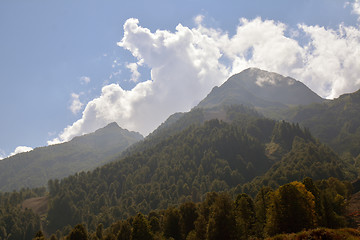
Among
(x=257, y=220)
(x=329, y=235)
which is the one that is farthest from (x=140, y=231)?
(x=329, y=235)

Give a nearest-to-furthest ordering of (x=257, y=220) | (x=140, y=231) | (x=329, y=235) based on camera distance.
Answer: (x=329, y=235) → (x=140, y=231) → (x=257, y=220)

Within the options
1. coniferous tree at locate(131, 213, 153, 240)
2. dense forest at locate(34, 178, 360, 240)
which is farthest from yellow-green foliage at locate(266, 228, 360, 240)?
coniferous tree at locate(131, 213, 153, 240)

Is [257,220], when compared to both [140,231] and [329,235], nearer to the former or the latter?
[140,231]

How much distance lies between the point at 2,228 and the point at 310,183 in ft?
671

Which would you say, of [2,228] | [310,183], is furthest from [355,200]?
[2,228]

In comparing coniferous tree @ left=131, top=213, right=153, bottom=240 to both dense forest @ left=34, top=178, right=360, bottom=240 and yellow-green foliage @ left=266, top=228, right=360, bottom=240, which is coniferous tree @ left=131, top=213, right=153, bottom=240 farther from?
yellow-green foliage @ left=266, top=228, right=360, bottom=240

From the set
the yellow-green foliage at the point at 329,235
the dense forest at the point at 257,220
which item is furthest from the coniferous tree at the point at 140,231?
the yellow-green foliage at the point at 329,235

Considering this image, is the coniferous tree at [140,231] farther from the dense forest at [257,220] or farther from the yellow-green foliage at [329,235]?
the yellow-green foliage at [329,235]

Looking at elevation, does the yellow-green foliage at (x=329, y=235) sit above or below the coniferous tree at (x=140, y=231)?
above

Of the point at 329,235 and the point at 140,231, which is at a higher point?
the point at 329,235

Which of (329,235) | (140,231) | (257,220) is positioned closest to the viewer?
(329,235)

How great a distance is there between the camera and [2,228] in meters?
188

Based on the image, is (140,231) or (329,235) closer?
(329,235)

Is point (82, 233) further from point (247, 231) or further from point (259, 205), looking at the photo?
point (259, 205)
